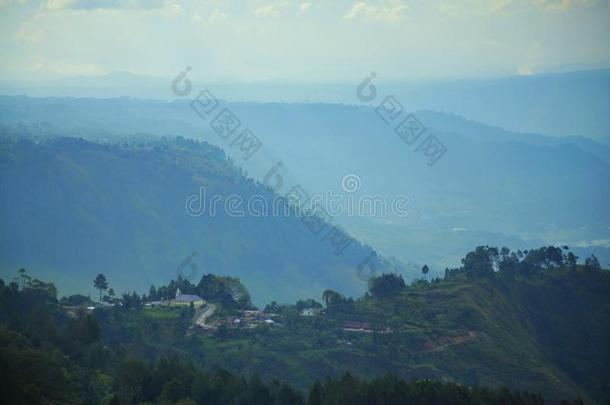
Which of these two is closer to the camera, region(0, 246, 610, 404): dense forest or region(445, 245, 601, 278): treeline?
region(0, 246, 610, 404): dense forest

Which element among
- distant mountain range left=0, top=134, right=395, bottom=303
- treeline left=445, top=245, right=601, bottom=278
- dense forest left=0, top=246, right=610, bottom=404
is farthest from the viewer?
distant mountain range left=0, top=134, right=395, bottom=303

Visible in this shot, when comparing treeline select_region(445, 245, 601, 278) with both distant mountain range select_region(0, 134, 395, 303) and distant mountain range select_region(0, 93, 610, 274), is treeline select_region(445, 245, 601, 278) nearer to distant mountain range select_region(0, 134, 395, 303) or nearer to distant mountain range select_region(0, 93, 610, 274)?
distant mountain range select_region(0, 134, 395, 303)

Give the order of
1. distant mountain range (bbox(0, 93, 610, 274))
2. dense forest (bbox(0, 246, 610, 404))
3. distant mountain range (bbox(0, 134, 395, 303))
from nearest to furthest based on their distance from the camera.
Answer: dense forest (bbox(0, 246, 610, 404)) < distant mountain range (bbox(0, 134, 395, 303)) < distant mountain range (bbox(0, 93, 610, 274))

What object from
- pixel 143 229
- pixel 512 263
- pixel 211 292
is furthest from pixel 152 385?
pixel 143 229

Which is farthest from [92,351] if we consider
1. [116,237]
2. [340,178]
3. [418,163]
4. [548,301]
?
[418,163]

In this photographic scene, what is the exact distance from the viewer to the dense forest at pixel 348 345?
39.0 m

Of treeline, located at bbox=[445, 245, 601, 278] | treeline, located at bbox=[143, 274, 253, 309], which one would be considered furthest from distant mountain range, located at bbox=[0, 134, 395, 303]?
treeline, located at bbox=[445, 245, 601, 278]

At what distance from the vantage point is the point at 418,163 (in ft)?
649

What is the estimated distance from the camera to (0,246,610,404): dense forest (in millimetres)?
39000

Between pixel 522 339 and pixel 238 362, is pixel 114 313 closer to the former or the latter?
pixel 238 362

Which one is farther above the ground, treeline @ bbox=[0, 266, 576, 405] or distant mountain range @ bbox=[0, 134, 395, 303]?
distant mountain range @ bbox=[0, 134, 395, 303]

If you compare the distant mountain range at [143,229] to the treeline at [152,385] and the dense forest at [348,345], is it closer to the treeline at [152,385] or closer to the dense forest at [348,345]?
the dense forest at [348,345]

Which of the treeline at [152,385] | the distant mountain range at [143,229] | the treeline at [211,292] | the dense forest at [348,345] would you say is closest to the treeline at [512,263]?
the dense forest at [348,345]

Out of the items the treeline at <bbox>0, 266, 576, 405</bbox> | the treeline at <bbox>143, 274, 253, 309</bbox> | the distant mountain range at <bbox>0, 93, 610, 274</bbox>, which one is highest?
the distant mountain range at <bbox>0, 93, 610, 274</bbox>
